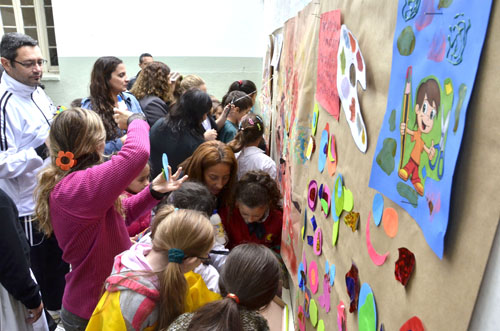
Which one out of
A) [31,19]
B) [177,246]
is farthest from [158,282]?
[31,19]

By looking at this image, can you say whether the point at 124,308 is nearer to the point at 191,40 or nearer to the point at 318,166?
the point at 318,166

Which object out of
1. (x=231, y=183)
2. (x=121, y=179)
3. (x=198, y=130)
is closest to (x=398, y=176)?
(x=121, y=179)

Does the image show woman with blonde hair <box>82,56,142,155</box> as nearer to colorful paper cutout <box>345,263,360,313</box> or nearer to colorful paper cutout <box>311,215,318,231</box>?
colorful paper cutout <box>311,215,318,231</box>

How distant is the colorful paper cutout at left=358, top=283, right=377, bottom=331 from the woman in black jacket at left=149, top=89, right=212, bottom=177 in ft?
5.30

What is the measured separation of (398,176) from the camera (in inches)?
22.0

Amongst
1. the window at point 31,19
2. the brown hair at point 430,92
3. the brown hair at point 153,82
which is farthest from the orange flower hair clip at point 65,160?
the window at point 31,19

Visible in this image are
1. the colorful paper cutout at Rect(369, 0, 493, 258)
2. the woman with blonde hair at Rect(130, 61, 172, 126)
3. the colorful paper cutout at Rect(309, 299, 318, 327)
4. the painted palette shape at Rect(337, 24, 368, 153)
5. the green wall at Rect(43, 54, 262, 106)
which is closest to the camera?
the colorful paper cutout at Rect(369, 0, 493, 258)

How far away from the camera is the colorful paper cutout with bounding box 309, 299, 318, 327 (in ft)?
3.53

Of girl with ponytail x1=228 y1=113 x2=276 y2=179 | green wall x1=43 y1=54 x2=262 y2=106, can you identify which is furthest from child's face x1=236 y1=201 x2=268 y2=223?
green wall x1=43 y1=54 x2=262 y2=106

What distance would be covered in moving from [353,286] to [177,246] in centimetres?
51

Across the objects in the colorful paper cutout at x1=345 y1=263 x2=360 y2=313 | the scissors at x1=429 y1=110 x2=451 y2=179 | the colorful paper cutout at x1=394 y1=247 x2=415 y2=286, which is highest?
the scissors at x1=429 y1=110 x2=451 y2=179

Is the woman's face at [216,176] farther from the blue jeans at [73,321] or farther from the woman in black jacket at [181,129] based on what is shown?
the blue jeans at [73,321]

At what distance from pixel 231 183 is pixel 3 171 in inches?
43.6

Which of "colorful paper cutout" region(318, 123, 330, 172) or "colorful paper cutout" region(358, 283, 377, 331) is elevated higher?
"colorful paper cutout" region(318, 123, 330, 172)
